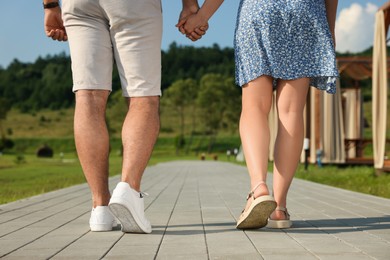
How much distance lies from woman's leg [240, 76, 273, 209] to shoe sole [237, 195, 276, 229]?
0.32 metres

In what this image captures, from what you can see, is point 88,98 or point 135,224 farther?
point 88,98

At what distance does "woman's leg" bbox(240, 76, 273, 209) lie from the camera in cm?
338

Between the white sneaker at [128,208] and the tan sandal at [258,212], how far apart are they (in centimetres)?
48

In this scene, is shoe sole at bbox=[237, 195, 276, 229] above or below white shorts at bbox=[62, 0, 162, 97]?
below

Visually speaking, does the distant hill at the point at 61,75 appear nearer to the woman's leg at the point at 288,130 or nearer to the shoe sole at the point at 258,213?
the woman's leg at the point at 288,130

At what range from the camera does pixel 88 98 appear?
331 cm

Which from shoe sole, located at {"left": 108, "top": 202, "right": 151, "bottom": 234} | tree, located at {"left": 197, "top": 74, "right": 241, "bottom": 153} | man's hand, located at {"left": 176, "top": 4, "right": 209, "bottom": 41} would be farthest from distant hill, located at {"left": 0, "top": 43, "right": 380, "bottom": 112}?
shoe sole, located at {"left": 108, "top": 202, "right": 151, "bottom": 234}

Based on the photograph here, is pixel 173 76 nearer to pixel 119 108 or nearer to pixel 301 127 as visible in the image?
pixel 119 108

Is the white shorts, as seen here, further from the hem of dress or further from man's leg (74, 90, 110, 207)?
the hem of dress

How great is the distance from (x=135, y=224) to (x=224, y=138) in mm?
62765

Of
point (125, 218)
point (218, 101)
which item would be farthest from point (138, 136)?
point (218, 101)

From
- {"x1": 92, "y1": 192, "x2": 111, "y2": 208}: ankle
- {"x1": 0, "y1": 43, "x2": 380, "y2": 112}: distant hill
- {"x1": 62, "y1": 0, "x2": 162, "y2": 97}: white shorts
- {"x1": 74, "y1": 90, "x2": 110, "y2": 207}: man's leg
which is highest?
{"x1": 0, "y1": 43, "x2": 380, "y2": 112}: distant hill

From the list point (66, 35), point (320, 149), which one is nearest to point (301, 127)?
point (66, 35)

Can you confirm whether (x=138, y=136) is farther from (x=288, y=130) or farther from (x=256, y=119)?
(x=288, y=130)
